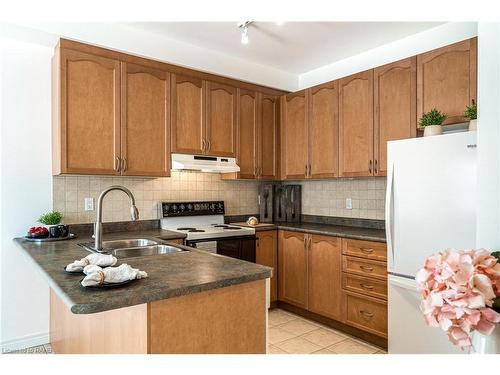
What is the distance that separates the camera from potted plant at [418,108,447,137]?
2.38 meters

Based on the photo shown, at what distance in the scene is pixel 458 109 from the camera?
253 cm

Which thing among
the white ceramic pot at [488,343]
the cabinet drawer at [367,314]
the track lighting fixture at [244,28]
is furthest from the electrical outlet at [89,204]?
the white ceramic pot at [488,343]

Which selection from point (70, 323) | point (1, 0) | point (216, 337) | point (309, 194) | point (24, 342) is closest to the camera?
point (1, 0)

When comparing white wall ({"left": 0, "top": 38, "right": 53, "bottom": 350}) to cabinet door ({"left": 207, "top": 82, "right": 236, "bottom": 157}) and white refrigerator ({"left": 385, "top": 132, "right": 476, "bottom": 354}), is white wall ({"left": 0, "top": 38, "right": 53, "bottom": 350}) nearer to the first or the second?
cabinet door ({"left": 207, "top": 82, "right": 236, "bottom": 157})

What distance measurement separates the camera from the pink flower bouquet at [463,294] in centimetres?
81

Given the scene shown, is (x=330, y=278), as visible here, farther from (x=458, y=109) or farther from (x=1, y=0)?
(x=1, y=0)

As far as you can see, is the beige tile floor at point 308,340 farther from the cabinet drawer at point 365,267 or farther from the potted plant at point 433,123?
the potted plant at point 433,123

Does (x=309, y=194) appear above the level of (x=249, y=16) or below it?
below

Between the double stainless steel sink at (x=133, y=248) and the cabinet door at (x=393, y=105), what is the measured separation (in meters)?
1.92

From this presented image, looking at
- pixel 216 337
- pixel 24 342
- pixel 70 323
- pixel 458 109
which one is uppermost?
pixel 458 109

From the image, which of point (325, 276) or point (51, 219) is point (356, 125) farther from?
point (51, 219)

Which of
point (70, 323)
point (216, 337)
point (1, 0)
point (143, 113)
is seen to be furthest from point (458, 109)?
point (70, 323)

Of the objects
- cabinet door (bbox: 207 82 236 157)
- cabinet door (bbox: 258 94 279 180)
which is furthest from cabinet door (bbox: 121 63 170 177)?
cabinet door (bbox: 258 94 279 180)

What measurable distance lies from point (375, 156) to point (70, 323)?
2662 mm
